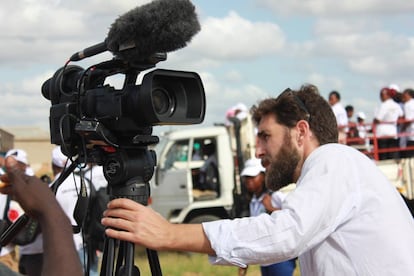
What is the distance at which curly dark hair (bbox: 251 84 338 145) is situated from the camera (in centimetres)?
271

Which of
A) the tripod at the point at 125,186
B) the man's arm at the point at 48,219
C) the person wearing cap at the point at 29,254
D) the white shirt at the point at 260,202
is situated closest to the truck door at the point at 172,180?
the white shirt at the point at 260,202

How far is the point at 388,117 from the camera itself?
39.1 ft

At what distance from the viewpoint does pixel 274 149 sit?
2711 millimetres

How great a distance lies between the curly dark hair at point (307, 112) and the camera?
2.71 metres

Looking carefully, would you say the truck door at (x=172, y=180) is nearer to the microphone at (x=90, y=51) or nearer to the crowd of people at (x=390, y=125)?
the crowd of people at (x=390, y=125)

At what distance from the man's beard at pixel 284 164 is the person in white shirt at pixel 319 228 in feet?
0.31

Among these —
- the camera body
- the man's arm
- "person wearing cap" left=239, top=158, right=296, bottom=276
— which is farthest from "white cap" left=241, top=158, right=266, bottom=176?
the man's arm

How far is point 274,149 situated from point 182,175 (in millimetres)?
8503

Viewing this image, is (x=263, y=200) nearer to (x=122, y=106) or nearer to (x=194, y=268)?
(x=194, y=268)

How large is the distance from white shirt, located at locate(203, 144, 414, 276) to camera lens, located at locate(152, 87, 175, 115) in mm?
396

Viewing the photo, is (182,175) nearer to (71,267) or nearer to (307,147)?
(307,147)

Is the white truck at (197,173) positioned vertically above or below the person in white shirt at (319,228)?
below


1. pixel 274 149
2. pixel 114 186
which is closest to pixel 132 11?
pixel 114 186

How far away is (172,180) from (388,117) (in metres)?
3.82
